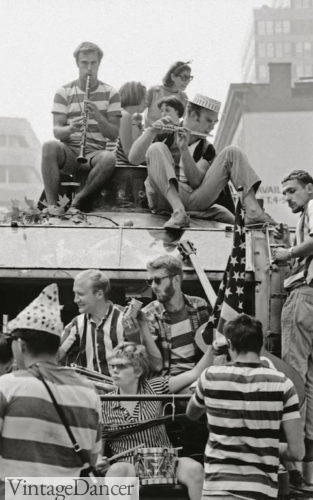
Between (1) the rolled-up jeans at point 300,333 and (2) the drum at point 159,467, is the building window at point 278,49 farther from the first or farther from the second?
(2) the drum at point 159,467

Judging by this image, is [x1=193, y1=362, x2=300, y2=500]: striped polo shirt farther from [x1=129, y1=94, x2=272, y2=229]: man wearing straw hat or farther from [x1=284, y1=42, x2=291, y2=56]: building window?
[x1=284, y1=42, x2=291, y2=56]: building window

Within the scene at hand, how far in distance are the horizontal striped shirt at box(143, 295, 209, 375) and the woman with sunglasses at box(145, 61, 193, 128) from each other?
151 inches

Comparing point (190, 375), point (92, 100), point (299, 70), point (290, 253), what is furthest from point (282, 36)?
point (190, 375)

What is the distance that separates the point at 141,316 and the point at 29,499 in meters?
2.79

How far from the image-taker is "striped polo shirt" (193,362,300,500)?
18.8 feet

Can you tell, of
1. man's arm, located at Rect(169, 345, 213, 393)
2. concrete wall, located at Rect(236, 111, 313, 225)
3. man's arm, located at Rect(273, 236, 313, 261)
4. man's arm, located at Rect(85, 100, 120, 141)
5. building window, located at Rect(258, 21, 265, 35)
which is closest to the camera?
man's arm, located at Rect(169, 345, 213, 393)

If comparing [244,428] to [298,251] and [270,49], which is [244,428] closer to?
[298,251]

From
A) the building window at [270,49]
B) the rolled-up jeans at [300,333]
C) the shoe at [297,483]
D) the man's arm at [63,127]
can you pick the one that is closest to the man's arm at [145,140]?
the man's arm at [63,127]

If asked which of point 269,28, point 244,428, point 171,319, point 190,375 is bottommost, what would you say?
→ point 190,375

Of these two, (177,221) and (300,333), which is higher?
(177,221)

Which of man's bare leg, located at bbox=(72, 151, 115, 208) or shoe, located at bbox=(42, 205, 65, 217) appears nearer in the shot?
shoe, located at bbox=(42, 205, 65, 217)

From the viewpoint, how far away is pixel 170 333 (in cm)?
786

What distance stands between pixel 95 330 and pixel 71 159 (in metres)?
2.98
